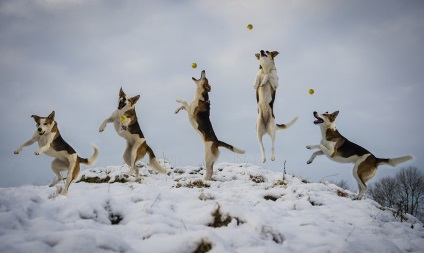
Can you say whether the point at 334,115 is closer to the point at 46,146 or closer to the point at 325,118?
the point at 325,118

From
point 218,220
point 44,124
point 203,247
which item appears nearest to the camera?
point 203,247

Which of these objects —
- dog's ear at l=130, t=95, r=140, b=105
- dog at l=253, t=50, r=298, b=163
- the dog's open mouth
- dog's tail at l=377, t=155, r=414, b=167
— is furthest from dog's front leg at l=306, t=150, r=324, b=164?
the dog's open mouth

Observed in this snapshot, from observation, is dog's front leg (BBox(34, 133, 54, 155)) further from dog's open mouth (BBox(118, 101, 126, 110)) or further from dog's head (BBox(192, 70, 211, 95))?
dog's head (BBox(192, 70, 211, 95))

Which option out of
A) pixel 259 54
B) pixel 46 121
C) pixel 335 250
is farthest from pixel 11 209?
pixel 259 54

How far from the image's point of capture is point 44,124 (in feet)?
22.7

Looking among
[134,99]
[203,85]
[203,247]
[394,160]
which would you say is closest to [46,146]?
[134,99]

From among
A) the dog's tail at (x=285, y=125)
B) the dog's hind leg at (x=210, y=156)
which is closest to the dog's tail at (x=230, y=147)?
the dog's hind leg at (x=210, y=156)

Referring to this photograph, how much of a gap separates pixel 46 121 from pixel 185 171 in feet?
15.9

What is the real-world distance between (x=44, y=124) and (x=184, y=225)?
497 cm

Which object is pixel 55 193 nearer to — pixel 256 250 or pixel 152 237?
pixel 152 237

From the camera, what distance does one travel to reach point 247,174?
9.65 metres

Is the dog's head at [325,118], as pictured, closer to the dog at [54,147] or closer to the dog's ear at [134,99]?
the dog's ear at [134,99]

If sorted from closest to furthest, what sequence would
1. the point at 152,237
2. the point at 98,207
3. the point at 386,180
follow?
the point at 152,237 → the point at 98,207 → the point at 386,180

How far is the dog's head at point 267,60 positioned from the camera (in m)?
9.91
